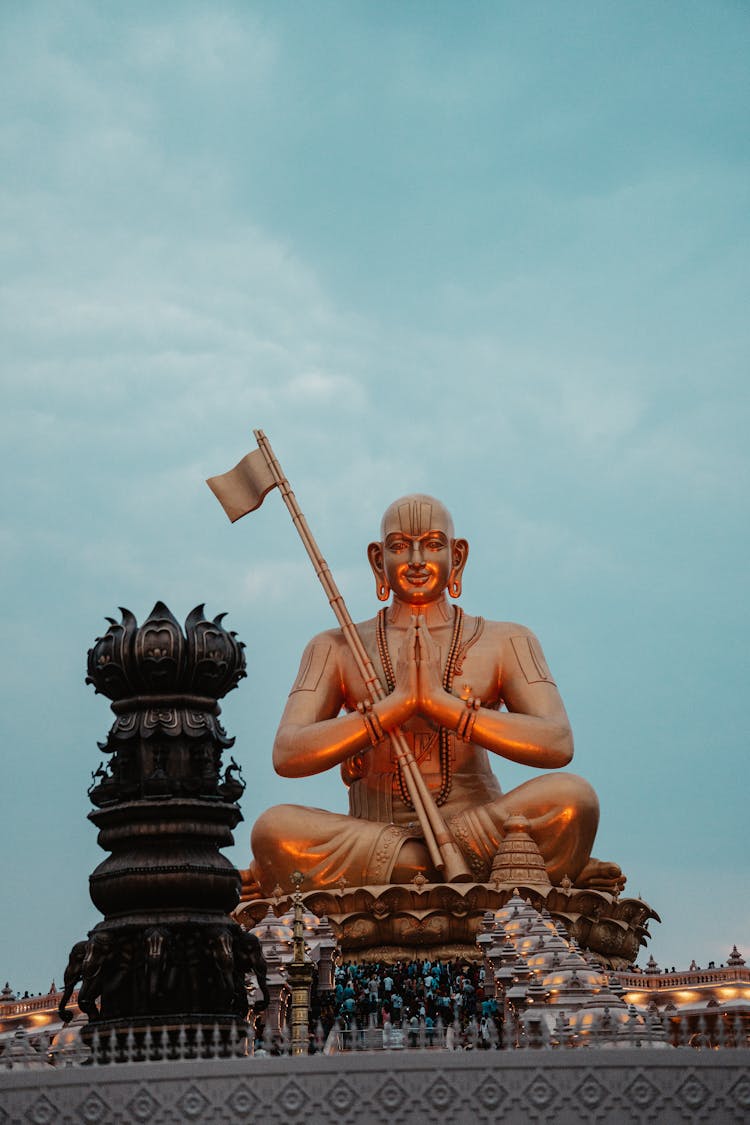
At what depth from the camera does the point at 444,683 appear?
22.1 metres

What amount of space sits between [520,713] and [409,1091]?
9.34 metres

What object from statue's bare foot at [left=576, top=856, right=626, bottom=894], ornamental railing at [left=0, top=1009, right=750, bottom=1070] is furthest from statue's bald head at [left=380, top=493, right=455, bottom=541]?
ornamental railing at [left=0, top=1009, right=750, bottom=1070]

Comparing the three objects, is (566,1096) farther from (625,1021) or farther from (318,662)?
(318,662)

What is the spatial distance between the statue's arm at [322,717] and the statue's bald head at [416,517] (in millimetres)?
1553

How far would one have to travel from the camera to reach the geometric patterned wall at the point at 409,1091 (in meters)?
13.0

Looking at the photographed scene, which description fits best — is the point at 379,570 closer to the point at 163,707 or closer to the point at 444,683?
the point at 444,683

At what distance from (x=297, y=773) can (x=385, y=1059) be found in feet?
28.8

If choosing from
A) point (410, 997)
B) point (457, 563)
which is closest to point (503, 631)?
point (457, 563)

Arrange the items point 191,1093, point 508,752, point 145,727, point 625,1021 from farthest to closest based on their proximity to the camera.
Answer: point 508,752
point 145,727
point 625,1021
point 191,1093

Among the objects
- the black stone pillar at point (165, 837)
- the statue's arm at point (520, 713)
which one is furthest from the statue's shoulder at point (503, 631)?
the black stone pillar at point (165, 837)

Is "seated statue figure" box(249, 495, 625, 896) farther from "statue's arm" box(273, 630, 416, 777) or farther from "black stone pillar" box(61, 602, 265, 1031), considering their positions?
"black stone pillar" box(61, 602, 265, 1031)

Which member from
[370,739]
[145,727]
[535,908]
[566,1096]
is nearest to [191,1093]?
[566,1096]

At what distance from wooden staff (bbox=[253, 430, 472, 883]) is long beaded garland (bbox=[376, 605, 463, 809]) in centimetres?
19

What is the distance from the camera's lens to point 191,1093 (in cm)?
1305
